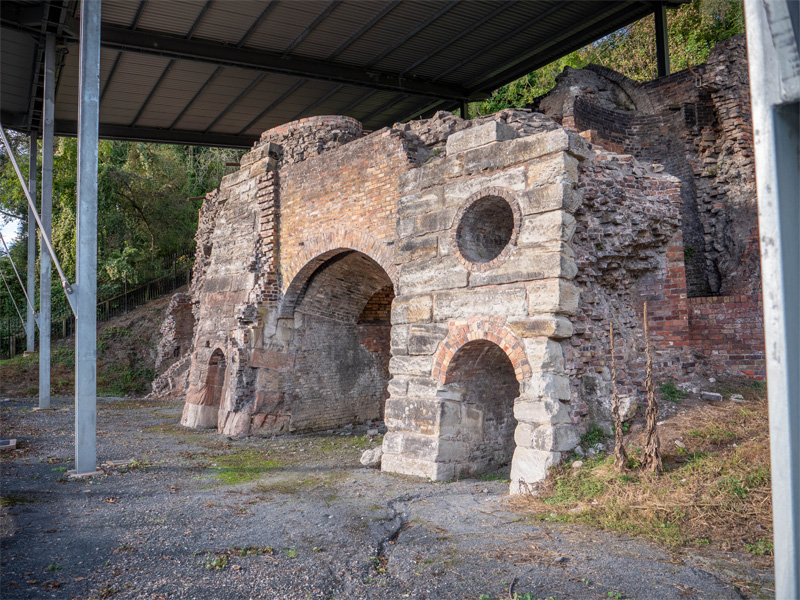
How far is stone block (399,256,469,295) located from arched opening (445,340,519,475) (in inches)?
32.5

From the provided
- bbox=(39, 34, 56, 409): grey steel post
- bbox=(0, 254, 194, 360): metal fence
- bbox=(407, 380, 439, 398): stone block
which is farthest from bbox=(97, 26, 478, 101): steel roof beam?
bbox=(0, 254, 194, 360): metal fence

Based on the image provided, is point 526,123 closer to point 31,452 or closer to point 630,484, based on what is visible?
point 630,484

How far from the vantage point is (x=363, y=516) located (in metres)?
6.08

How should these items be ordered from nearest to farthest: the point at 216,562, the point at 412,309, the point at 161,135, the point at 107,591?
the point at 107,591 < the point at 216,562 < the point at 412,309 < the point at 161,135

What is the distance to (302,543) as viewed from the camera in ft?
17.2

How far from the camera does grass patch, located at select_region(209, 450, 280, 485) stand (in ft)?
25.5

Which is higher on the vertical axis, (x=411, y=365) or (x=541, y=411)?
(x=411, y=365)

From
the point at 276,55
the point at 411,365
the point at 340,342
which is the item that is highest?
the point at 276,55

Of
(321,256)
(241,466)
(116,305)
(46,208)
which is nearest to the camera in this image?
(241,466)

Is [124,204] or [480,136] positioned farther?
[124,204]

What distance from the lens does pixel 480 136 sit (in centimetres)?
745

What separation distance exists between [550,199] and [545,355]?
172 cm

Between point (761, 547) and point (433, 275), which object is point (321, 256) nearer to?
point (433, 275)

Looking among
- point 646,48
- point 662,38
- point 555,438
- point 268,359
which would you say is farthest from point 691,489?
point 646,48
